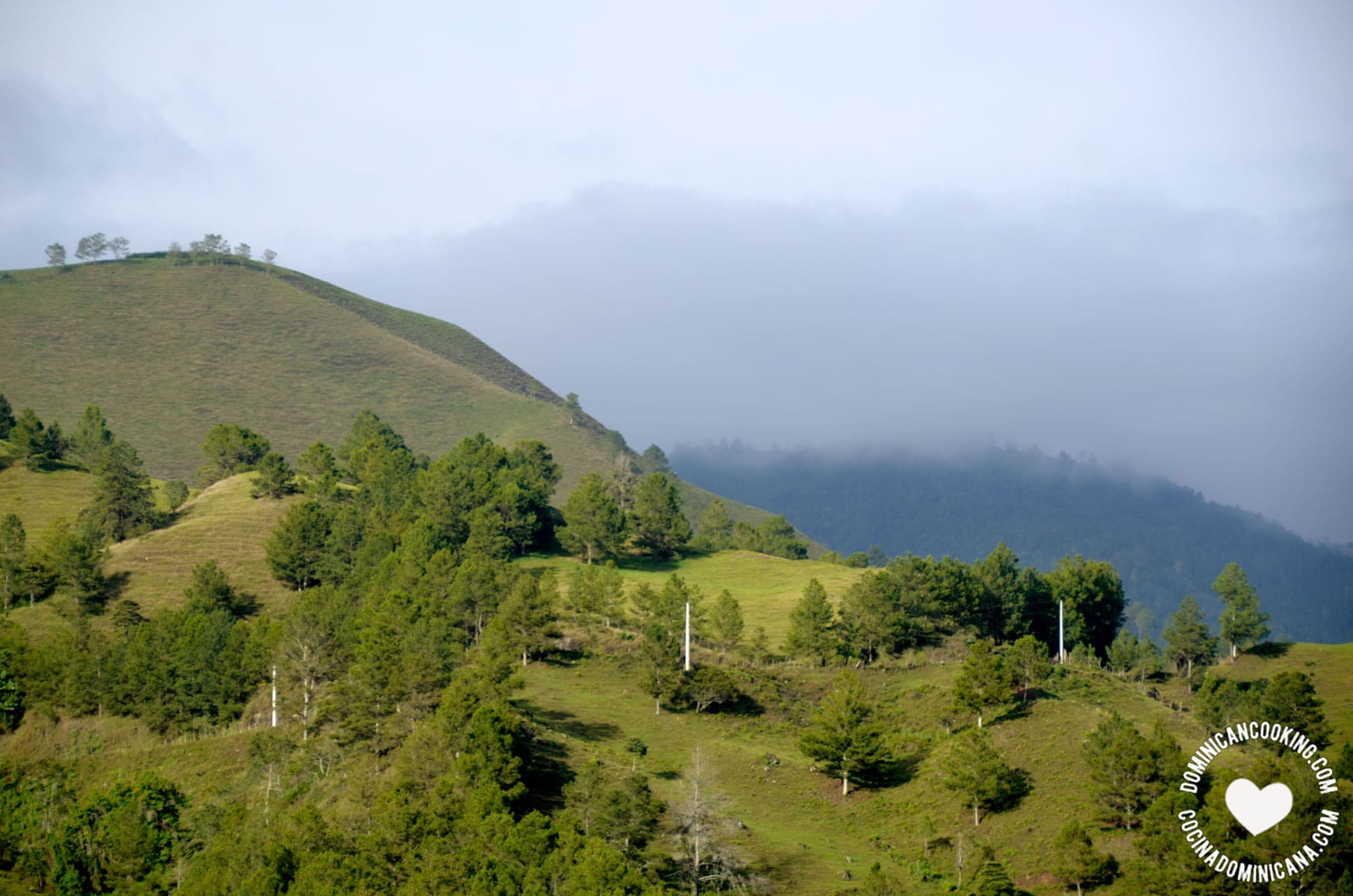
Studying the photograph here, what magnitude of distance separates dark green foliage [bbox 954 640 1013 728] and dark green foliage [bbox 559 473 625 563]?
60.7 meters

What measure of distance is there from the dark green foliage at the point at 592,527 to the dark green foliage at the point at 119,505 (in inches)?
1868

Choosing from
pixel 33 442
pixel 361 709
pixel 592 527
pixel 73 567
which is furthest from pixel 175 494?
pixel 361 709

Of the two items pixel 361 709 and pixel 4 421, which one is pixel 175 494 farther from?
pixel 361 709

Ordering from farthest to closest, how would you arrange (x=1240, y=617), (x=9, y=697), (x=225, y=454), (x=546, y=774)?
(x=225, y=454)
(x=1240, y=617)
(x=9, y=697)
(x=546, y=774)

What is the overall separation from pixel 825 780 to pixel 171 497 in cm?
9987

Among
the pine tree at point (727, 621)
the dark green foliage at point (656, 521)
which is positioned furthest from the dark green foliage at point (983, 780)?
the dark green foliage at point (656, 521)

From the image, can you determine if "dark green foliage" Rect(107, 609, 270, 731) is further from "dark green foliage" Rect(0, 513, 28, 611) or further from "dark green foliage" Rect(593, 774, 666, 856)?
"dark green foliage" Rect(593, 774, 666, 856)

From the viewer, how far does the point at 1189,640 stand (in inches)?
4220

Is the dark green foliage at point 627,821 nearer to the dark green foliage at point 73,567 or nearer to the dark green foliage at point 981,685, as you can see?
the dark green foliage at point 981,685

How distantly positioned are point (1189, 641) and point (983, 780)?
6199 centimetres

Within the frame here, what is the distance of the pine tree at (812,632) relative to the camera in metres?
88.9

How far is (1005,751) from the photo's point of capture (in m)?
63.4

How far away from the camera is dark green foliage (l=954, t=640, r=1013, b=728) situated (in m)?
67.1

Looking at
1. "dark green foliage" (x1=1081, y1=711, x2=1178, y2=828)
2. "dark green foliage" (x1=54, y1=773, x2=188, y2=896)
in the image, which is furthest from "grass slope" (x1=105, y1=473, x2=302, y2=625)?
"dark green foliage" (x1=1081, y1=711, x2=1178, y2=828)
